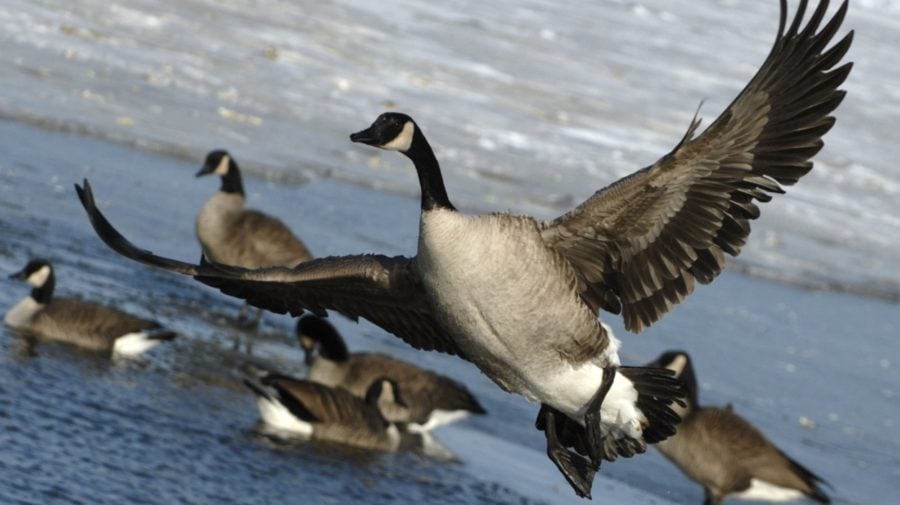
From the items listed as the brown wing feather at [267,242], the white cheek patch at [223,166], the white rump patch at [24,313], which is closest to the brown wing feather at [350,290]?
the white rump patch at [24,313]

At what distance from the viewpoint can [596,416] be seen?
5160 mm

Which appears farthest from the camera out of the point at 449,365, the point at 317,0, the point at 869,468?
Answer: the point at 317,0

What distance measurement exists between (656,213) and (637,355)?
14.9 ft

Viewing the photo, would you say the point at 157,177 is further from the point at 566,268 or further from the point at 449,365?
the point at 566,268

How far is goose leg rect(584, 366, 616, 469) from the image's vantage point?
512 centimetres

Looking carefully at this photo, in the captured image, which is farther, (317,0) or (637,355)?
(317,0)

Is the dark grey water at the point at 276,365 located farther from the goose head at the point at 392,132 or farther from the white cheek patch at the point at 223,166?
the goose head at the point at 392,132

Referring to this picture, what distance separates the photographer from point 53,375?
658cm

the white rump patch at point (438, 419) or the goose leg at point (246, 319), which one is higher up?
the goose leg at point (246, 319)

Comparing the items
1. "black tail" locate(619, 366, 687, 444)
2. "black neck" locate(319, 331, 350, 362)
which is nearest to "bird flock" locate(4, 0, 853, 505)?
"black tail" locate(619, 366, 687, 444)

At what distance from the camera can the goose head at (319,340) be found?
7621mm

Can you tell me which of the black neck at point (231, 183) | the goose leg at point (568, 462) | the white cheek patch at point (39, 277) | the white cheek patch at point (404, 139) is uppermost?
the white cheek patch at point (404, 139)

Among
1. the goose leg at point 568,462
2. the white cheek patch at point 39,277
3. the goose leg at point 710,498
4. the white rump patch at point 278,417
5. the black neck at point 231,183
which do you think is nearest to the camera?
the goose leg at point 568,462

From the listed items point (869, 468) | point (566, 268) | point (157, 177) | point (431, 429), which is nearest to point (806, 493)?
point (869, 468)
